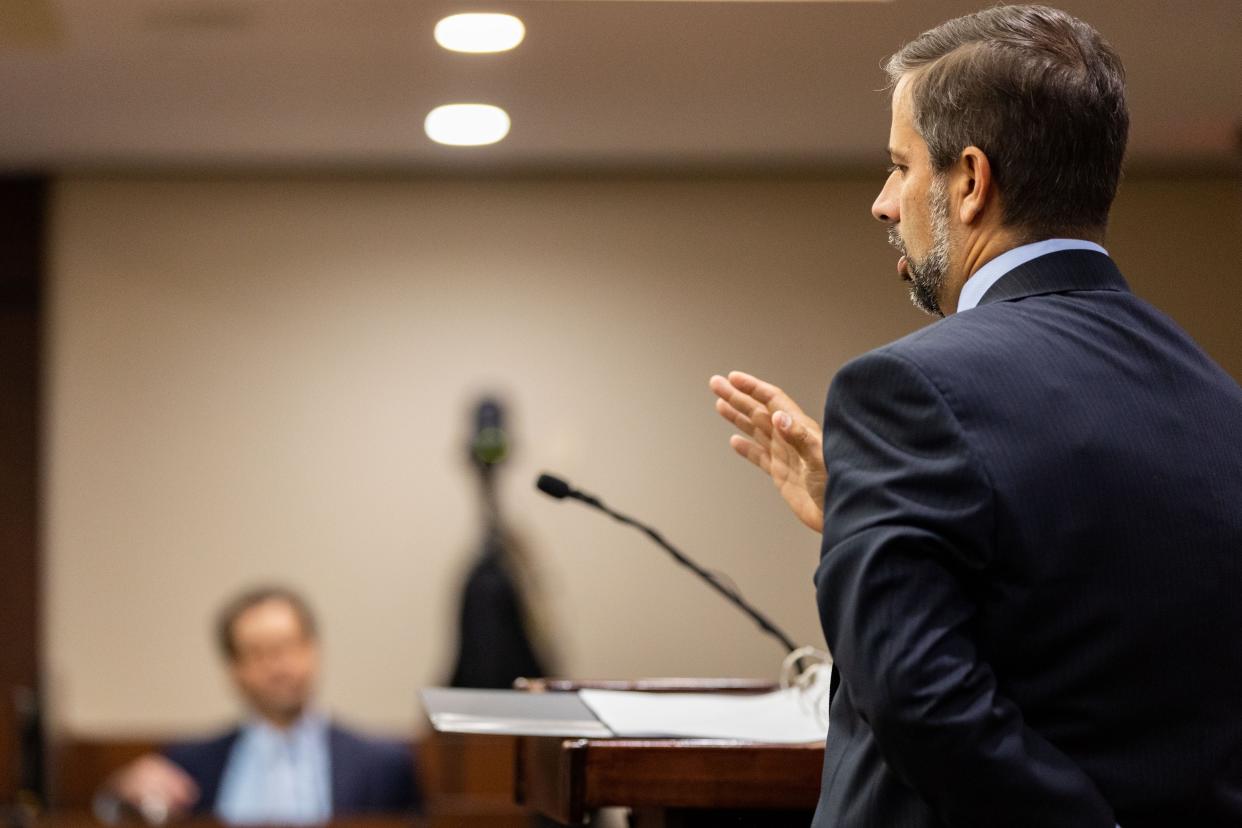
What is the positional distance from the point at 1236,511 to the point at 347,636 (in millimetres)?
4767

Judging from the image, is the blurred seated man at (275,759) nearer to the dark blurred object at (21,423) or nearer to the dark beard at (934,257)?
the dark blurred object at (21,423)

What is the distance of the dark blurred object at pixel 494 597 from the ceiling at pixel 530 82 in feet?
3.50

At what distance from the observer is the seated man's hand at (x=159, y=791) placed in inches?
153

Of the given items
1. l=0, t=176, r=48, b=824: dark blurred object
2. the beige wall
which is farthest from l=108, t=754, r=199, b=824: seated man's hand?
l=0, t=176, r=48, b=824: dark blurred object

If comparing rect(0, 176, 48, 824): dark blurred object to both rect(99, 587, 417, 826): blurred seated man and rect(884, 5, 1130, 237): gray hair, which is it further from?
rect(884, 5, 1130, 237): gray hair

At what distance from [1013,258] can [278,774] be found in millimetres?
3265

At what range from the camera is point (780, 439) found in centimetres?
148

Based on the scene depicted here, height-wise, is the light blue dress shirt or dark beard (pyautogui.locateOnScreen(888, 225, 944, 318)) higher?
dark beard (pyautogui.locateOnScreen(888, 225, 944, 318))

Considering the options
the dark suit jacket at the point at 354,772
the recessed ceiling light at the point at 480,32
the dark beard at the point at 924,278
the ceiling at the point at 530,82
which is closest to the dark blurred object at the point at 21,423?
the ceiling at the point at 530,82

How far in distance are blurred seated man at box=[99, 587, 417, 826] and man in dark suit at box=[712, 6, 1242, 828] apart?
298 centimetres

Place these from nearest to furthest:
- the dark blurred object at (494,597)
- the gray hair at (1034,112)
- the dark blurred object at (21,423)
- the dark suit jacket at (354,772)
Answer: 1. the gray hair at (1034,112)
2. the dark suit jacket at (354,772)
3. the dark blurred object at (494,597)
4. the dark blurred object at (21,423)

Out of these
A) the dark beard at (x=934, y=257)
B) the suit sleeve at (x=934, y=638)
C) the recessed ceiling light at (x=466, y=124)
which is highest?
the recessed ceiling light at (x=466, y=124)

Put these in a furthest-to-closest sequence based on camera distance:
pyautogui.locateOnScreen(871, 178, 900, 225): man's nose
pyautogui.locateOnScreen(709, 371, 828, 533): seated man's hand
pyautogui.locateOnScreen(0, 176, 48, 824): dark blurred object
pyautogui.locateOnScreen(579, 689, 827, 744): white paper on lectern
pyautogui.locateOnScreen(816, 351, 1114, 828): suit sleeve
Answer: pyautogui.locateOnScreen(0, 176, 48, 824): dark blurred object
pyautogui.locateOnScreen(579, 689, 827, 744): white paper on lectern
pyautogui.locateOnScreen(709, 371, 828, 533): seated man's hand
pyautogui.locateOnScreen(871, 178, 900, 225): man's nose
pyautogui.locateOnScreen(816, 351, 1114, 828): suit sleeve

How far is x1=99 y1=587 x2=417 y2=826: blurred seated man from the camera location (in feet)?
13.1
